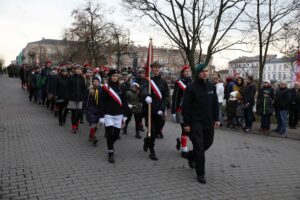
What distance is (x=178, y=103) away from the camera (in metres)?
7.70

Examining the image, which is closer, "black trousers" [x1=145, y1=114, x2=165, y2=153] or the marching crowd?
the marching crowd

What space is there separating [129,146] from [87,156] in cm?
149

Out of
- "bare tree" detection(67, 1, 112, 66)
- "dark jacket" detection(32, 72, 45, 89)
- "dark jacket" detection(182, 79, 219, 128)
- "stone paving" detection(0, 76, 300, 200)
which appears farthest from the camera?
"bare tree" detection(67, 1, 112, 66)

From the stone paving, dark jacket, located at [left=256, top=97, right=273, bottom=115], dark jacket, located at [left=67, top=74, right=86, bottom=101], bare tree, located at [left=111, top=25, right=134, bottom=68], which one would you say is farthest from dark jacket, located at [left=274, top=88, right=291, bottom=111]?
bare tree, located at [left=111, top=25, right=134, bottom=68]

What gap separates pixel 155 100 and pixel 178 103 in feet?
1.94

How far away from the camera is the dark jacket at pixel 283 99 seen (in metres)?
11.9

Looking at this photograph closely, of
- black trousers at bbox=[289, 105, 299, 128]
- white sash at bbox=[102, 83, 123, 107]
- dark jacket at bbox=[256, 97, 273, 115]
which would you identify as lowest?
black trousers at bbox=[289, 105, 299, 128]

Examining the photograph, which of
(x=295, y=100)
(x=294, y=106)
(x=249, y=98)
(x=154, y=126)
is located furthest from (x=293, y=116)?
(x=154, y=126)

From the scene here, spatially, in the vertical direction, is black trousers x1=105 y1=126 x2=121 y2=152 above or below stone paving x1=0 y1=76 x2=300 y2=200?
above

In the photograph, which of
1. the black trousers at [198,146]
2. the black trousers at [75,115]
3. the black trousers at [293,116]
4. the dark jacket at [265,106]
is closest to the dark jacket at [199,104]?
the black trousers at [198,146]

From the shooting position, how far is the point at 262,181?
6.11 meters

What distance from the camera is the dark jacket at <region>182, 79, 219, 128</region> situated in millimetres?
6012

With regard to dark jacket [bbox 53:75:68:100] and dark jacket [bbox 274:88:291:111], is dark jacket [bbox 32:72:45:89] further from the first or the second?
dark jacket [bbox 274:88:291:111]

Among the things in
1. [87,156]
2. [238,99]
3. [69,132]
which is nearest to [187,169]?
[87,156]
